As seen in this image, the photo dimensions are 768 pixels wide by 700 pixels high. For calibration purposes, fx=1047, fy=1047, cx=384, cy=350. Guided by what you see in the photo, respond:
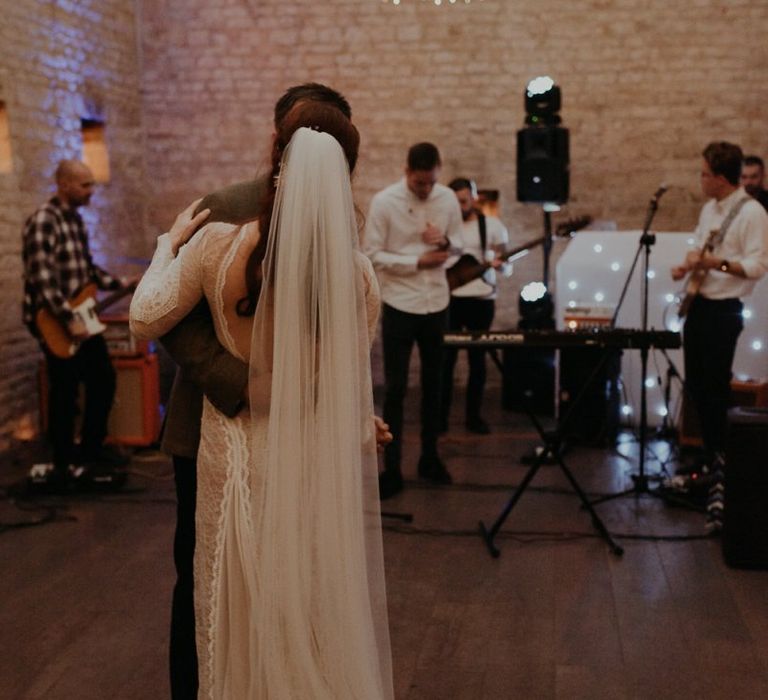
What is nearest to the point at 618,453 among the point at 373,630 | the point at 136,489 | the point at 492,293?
the point at 492,293

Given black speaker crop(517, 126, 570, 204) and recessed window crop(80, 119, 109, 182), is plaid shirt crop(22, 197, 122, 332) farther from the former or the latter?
black speaker crop(517, 126, 570, 204)

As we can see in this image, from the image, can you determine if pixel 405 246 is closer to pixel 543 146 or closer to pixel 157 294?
pixel 543 146

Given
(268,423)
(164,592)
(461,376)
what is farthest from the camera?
(461,376)

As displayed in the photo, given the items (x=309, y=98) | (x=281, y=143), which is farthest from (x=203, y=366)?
(x=309, y=98)

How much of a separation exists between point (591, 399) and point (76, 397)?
319 centimetres

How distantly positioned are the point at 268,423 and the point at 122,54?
287 inches

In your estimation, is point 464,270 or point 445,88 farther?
point 445,88

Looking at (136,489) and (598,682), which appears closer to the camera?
(598,682)

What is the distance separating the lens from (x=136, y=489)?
5699 mm

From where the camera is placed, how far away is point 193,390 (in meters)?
2.46

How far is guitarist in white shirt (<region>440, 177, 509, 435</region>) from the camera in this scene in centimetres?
718

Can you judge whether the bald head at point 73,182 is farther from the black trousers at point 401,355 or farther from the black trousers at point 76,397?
the black trousers at point 401,355

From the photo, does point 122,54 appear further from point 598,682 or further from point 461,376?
point 598,682

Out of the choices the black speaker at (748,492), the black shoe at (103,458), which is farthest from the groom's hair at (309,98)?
the black shoe at (103,458)
